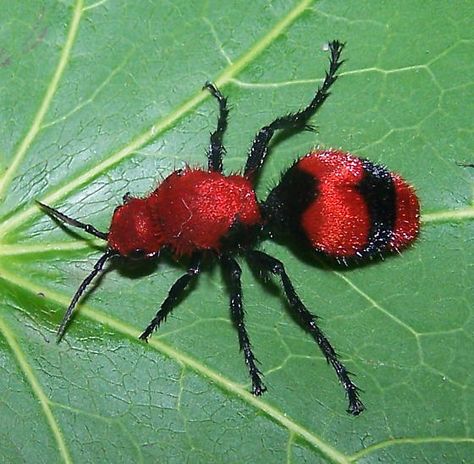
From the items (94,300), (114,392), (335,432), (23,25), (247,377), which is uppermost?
(23,25)

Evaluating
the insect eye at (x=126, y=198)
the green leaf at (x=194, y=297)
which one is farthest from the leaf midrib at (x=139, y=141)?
the insect eye at (x=126, y=198)

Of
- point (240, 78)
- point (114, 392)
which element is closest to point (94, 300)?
point (114, 392)

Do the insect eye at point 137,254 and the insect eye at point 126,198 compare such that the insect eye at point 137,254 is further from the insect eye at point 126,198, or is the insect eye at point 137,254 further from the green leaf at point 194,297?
the insect eye at point 126,198

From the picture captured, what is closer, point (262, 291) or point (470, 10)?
point (470, 10)

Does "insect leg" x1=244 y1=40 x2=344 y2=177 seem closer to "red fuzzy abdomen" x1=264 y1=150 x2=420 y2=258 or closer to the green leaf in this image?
the green leaf

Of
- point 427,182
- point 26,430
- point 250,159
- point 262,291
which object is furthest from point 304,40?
point 26,430

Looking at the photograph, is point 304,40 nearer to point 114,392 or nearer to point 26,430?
point 114,392

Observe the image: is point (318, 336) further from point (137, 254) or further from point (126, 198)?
point (126, 198)

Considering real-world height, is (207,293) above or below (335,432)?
above
